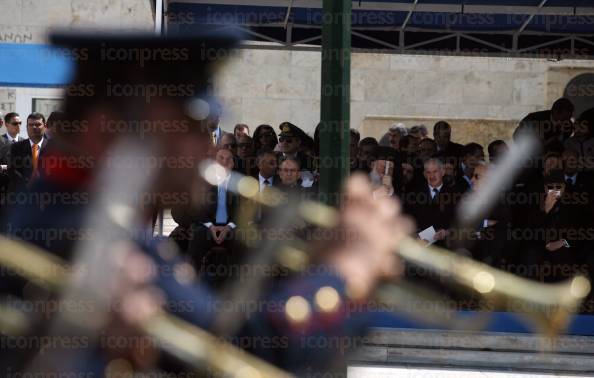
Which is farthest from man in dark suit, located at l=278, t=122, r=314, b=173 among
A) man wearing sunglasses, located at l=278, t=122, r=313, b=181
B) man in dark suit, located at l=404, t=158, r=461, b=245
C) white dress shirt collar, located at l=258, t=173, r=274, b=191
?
man in dark suit, located at l=404, t=158, r=461, b=245

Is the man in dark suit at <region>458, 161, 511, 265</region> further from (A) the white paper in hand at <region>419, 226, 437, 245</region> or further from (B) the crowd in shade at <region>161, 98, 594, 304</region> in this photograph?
(A) the white paper in hand at <region>419, 226, 437, 245</region>

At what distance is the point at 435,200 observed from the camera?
626cm

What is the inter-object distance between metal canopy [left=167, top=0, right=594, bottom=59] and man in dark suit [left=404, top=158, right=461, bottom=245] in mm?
2844

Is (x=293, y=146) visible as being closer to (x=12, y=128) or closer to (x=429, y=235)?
(x=429, y=235)

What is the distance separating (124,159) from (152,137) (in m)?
0.04

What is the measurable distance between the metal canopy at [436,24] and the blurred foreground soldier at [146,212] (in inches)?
296

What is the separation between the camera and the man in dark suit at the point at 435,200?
20.1ft

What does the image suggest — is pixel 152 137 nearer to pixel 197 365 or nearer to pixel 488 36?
pixel 197 365

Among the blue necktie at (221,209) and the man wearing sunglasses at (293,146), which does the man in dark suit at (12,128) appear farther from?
the blue necktie at (221,209)

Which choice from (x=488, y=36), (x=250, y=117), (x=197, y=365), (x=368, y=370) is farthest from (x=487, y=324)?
(x=250, y=117)

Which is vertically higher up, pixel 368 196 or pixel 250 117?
pixel 250 117

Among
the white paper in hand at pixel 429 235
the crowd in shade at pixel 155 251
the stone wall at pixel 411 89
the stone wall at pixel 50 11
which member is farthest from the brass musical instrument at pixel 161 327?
the stone wall at pixel 411 89

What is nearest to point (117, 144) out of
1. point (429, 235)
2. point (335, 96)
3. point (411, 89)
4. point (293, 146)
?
point (335, 96)

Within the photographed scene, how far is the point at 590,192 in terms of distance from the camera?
611 centimetres
